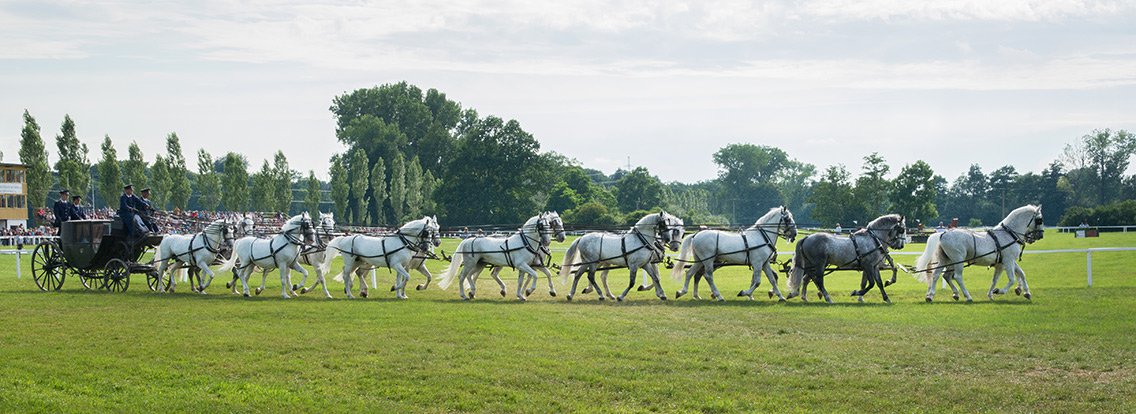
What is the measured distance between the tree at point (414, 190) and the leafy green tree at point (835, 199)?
1399 inches

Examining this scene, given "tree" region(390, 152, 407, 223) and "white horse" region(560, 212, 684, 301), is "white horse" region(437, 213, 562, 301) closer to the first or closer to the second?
"white horse" region(560, 212, 684, 301)

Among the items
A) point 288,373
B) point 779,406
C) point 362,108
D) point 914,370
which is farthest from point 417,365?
point 362,108

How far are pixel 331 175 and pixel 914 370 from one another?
82.6m

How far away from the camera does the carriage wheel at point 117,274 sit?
23.9 m

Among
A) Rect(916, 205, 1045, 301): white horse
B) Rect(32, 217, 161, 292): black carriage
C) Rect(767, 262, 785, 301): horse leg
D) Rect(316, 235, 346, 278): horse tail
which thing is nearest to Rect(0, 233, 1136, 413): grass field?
Rect(767, 262, 785, 301): horse leg

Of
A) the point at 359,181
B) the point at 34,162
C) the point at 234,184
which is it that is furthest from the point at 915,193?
the point at 34,162

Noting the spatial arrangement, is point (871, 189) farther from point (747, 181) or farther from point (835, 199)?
point (747, 181)

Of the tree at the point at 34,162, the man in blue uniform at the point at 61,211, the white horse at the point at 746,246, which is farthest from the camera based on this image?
the tree at the point at 34,162

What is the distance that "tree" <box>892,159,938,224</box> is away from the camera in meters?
86.7

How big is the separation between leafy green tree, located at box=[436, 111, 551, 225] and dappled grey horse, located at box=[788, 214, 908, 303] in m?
69.2

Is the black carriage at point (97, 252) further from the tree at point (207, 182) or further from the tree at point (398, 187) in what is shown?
the tree at point (398, 187)

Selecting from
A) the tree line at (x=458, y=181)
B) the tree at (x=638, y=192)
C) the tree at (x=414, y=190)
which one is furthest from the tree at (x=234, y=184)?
the tree at (x=638, y=192)

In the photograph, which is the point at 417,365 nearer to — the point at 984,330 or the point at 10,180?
the point at 984,330

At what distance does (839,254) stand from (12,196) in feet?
236
